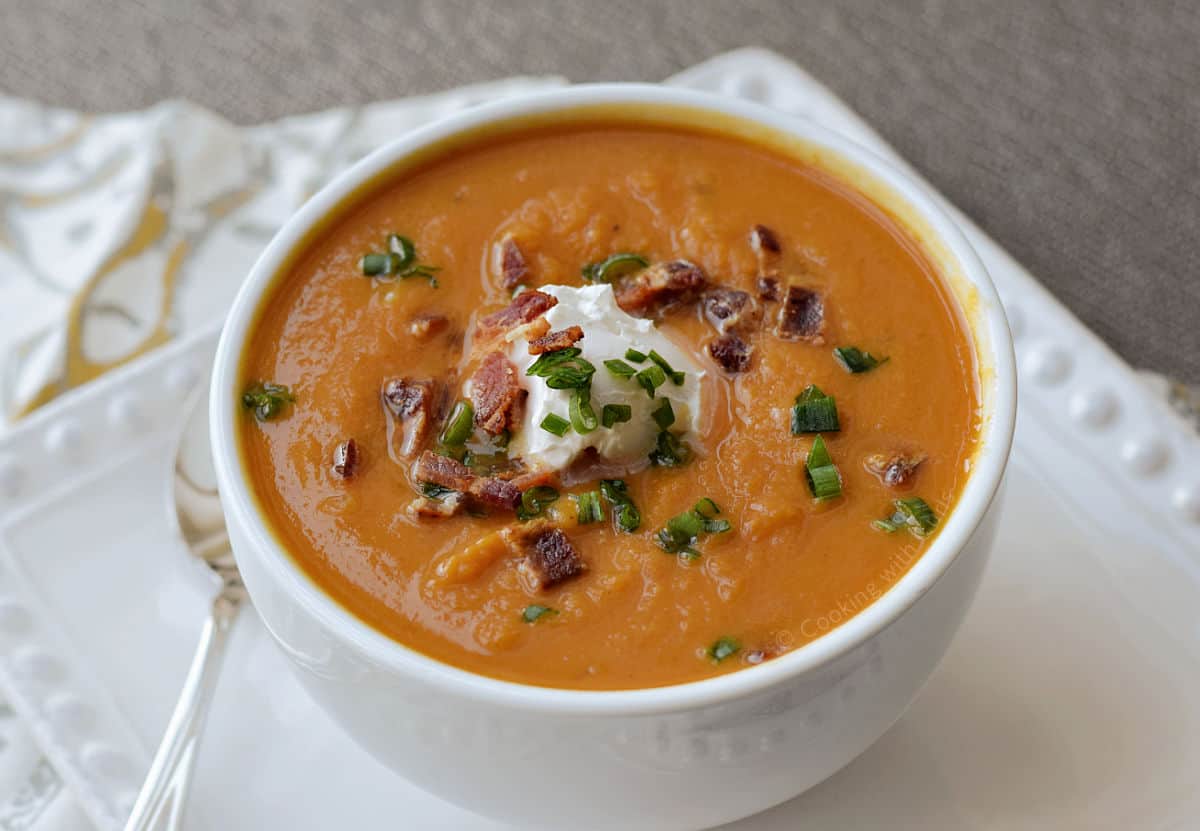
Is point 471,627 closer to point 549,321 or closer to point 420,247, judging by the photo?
point 549,321

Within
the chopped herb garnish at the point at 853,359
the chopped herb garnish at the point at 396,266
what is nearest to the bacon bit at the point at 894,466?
the chopped herb garnish at the point at 853,359

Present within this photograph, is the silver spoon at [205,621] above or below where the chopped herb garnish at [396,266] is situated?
below

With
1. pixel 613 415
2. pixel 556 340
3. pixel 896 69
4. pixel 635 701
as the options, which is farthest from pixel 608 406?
pixel 896 69

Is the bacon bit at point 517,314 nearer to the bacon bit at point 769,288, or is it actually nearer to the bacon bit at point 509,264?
the bacon bit at point 509,264

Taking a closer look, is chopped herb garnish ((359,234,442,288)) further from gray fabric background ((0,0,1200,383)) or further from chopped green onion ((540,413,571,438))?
gray fabric background ((0,0,1200,383))

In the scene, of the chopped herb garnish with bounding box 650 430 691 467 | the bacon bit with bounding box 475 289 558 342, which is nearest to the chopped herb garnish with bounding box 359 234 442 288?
the bacon bit with bounding box 475 289 558 342

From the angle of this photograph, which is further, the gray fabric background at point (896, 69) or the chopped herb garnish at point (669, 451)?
the gray fabric background at point (896, 69)

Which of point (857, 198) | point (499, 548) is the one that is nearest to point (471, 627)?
point (499, 548)
